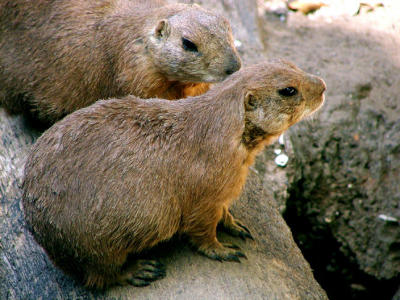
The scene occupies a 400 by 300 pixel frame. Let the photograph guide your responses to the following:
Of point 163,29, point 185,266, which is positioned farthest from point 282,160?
point 185,266

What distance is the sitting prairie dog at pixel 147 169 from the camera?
359 centimetres

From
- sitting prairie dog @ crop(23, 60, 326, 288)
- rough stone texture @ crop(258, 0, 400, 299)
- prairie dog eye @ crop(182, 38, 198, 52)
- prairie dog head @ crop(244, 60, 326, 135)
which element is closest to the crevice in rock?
rough stone texture @ crop(258, 0, 400, 299)

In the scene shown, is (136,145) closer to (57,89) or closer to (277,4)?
(57,89)

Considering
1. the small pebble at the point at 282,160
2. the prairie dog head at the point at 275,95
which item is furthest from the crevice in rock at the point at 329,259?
the prairie dog head at the point at 275,95

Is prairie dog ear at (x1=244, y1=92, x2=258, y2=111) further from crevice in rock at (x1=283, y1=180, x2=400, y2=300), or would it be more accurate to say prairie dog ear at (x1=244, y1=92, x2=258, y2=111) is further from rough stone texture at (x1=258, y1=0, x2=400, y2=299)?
crevice in rock at (x1=283, y1=180, x2=400, y2=300)

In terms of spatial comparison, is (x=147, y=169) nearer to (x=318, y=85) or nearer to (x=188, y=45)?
(x=318, y=85)

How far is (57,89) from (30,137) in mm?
498

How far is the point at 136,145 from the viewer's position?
374 cm

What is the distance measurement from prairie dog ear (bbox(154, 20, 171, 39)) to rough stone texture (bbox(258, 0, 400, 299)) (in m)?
2.18

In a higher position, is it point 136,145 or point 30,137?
point 136,145

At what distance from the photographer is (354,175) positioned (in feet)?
21.2

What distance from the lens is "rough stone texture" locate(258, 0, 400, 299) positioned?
250 inches

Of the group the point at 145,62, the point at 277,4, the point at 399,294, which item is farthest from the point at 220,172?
the point at 277,4

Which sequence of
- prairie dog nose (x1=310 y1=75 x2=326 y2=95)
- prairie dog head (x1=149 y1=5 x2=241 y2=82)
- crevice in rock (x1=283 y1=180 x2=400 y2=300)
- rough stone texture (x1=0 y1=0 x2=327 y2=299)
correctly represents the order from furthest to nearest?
crevice in rock (x1=283 y1=180 x2=400 y2=300), prairie dog head (x1=149 y1=5 x2=241 y2=82), prairie dog nose (x1=310 y1=75 x2=326 y2=95), rough stone texture (x1=0 y1=0 x2=327 y2=299)
